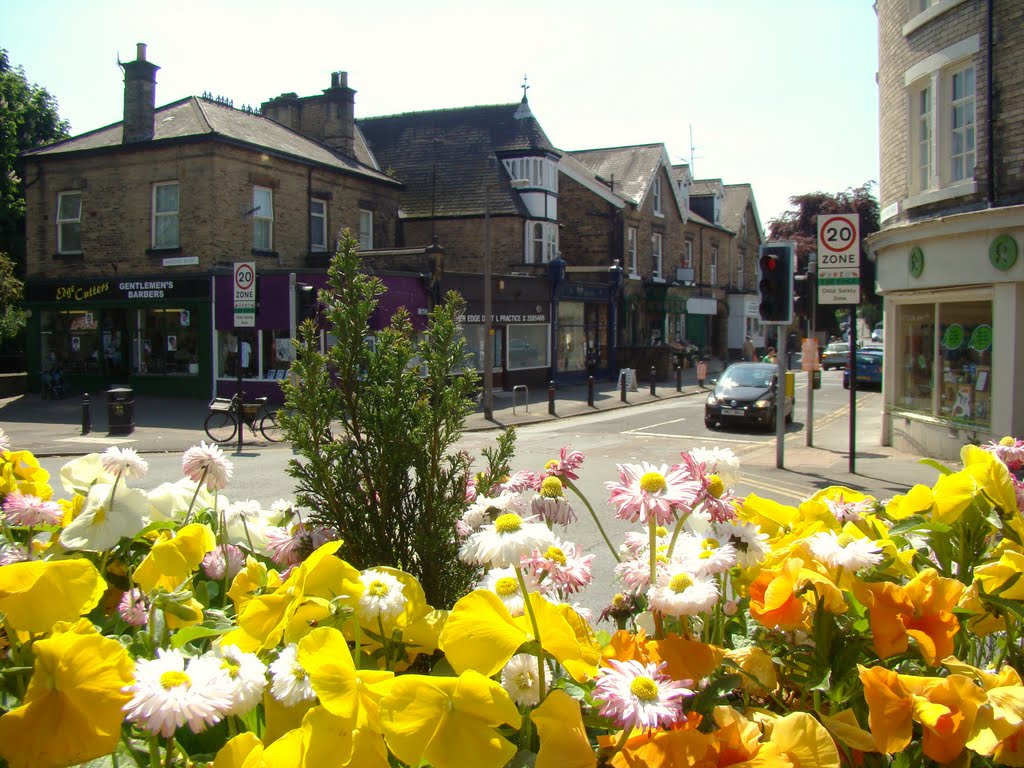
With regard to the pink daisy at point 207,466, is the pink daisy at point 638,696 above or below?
below

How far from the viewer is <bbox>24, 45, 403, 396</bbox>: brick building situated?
2545 cm

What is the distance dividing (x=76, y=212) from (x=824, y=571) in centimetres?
3049

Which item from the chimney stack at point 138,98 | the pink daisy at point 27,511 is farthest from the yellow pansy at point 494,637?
the chimney stack at point 138,98

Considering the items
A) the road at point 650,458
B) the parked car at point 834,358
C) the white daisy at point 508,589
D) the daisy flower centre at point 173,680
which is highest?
the parked car at point 834,358

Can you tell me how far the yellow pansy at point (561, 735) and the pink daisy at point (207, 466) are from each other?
1347mm

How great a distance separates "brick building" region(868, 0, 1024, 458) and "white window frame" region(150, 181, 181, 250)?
1905 centimetres

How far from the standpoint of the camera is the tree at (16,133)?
33625mm

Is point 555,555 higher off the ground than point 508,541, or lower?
lower

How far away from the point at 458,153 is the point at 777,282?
25507 millimetres

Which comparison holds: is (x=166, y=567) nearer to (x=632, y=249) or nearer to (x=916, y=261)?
(x=916, y=261)

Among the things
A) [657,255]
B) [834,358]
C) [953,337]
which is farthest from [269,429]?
[834,358]

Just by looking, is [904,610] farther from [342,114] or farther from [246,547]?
[342,114]

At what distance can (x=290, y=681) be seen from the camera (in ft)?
4.48

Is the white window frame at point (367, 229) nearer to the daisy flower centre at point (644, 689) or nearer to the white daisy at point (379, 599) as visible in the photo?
the white daisy at point (379, 599)
